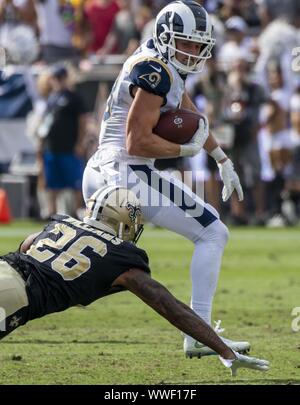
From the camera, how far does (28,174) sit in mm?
16219

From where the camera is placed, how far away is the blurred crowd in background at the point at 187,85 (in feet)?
50.2

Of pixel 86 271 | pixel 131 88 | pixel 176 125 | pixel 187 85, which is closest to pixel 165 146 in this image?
pixel 176 125

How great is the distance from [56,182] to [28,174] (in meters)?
1.02

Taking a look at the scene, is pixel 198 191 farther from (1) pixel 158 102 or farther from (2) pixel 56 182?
(1) pixel 158 102

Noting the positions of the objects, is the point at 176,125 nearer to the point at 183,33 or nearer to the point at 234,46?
the point at 183,33

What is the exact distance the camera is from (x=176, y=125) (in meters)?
6.95

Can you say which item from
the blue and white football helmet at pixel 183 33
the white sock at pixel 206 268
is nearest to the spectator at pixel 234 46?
the blue and white football helmet at pixel 183 33

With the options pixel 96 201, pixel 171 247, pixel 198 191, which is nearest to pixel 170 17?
pixel 96 201

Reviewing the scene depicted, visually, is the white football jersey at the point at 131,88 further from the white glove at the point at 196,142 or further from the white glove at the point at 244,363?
the white glove at the point at 244,363

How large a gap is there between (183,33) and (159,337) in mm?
2006

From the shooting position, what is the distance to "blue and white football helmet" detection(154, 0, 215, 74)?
696 centimetres

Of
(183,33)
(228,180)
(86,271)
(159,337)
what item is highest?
(183,33)

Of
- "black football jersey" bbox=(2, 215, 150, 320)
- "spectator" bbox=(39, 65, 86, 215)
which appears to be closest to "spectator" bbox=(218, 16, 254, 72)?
"spectator" bbox=(39, 65, 86, 215)
